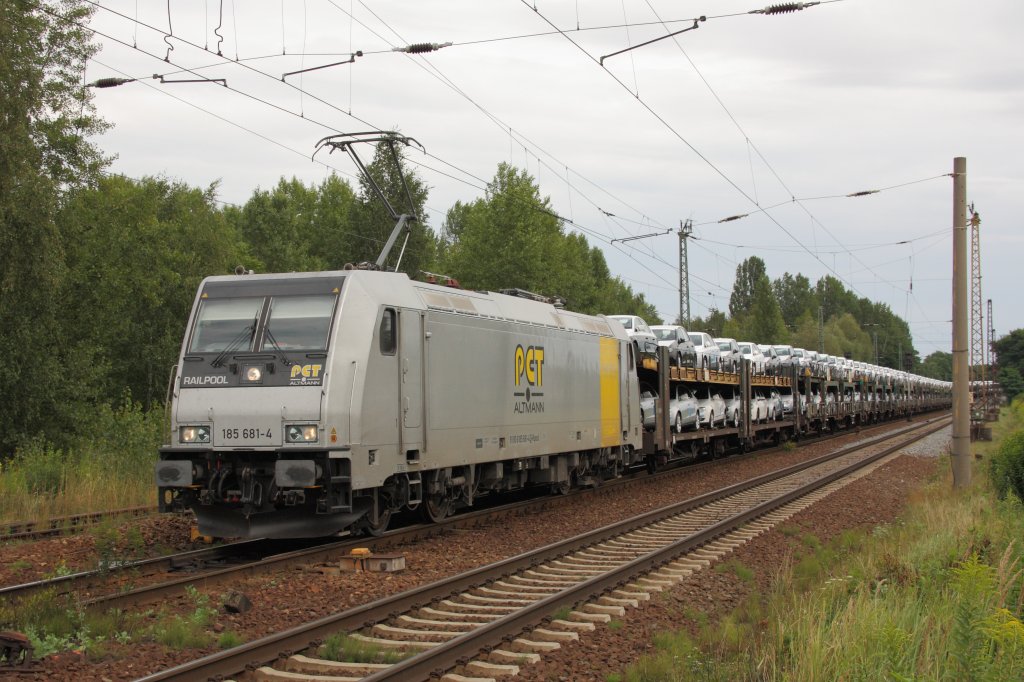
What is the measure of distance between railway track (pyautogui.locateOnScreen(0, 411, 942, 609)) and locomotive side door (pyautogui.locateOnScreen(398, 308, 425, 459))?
129cm

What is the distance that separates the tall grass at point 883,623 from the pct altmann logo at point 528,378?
559 cm

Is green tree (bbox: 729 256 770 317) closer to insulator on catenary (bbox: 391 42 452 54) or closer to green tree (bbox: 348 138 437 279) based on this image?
green tree (bbox: 348 138 437 279)

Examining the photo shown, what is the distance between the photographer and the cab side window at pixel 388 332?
492 inches

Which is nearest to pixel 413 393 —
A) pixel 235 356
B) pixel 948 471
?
pixel 235 356

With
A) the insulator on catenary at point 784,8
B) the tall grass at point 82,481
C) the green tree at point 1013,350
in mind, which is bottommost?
the tall grass at point 82,481

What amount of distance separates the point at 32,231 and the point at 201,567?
15.5 meters

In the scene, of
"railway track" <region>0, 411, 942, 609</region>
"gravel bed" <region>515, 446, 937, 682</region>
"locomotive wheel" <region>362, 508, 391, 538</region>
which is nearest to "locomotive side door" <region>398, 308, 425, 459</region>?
"locomotive wheel" <region>362, 508, 391, 538</region>

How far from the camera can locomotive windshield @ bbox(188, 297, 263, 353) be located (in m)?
12.3

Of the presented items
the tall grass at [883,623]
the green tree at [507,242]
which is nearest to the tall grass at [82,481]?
the tall grass at [883,623]

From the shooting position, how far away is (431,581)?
10516 mm

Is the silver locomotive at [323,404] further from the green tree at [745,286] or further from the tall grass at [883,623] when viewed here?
the green tree at [745,286]

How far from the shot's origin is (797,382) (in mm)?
37281

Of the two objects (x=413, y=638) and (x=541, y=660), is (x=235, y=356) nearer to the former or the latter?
(x=413, y=638)

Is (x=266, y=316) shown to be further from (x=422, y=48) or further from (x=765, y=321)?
(x=765, y=321)
